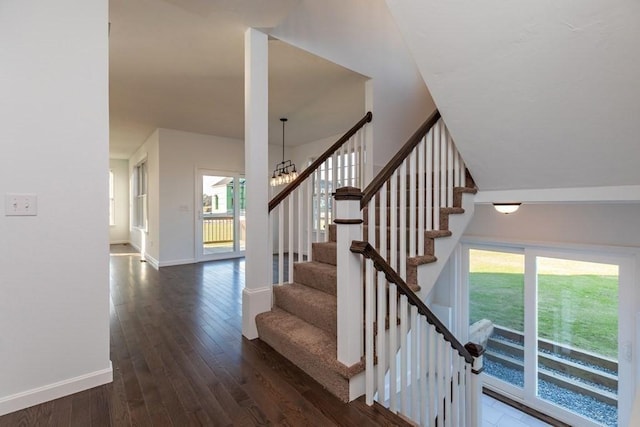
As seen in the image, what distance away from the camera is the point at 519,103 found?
74.7 inches

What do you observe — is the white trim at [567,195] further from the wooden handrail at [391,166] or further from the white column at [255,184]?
the white column at [255,184]

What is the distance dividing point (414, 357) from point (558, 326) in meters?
3.01

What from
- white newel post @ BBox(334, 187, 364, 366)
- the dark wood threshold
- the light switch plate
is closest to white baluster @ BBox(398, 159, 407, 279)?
white newel post @ BBox(334, 187, 364, 366)

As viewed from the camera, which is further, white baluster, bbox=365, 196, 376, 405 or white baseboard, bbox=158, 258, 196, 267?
white baseboard, bbox=158, 258, 196, 267

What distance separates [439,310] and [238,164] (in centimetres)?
494

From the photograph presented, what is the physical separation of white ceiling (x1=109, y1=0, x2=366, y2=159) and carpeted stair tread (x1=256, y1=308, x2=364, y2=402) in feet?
8.17

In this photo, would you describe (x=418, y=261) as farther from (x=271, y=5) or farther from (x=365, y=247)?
(x=271, y=5)

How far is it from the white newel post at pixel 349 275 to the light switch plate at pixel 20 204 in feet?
5.52

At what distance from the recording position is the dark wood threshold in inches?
135

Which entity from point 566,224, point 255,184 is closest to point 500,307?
point 566,224

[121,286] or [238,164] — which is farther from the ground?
[238,164]

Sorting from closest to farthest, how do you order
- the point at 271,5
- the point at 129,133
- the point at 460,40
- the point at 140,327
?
1. the point at 460,40
2. the point at 271,5
3. the point at 140,327
4. the point at 129,133

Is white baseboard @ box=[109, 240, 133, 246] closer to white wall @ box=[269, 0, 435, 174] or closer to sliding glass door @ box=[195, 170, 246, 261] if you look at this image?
sliding glass door @ box=[195, 170, 246, 261]

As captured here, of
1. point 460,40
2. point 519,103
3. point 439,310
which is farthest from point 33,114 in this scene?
point 439,310
